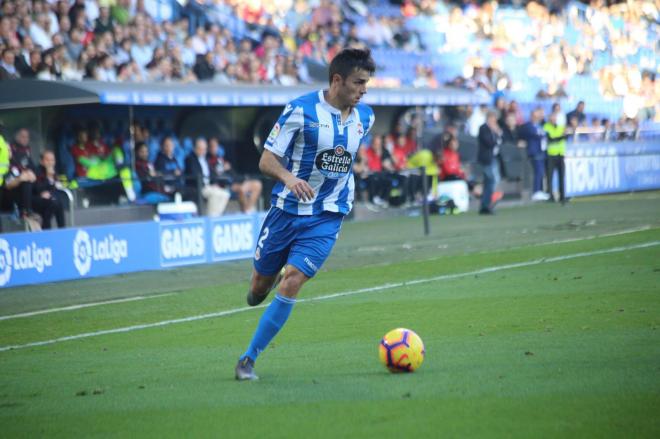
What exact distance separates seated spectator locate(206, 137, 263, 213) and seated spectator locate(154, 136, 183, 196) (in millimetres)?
954

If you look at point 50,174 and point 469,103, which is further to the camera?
point 469,103

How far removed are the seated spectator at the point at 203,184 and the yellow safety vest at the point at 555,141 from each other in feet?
31.3

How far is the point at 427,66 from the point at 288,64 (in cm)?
889

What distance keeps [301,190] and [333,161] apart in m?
0.55

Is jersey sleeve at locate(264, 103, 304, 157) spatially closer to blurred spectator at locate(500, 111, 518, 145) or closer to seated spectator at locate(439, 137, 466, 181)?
seated spectator at locate(439, 137, 466, 181)

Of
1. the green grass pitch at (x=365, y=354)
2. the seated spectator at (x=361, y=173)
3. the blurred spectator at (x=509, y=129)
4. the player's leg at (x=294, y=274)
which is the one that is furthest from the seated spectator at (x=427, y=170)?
the player's leg at (x=294, y=274)

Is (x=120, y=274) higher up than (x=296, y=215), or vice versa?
(x=296, y=215)

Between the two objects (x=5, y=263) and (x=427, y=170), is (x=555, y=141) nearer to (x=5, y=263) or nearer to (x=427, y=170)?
(x=427, y=170)

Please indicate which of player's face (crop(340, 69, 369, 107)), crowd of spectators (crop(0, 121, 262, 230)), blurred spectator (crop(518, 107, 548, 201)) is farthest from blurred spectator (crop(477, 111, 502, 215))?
player's face (crop(340, 69, 369, 107))

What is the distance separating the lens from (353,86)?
8.16m

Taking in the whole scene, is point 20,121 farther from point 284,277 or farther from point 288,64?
point 284,277

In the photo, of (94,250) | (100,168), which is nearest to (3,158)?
(94,250)

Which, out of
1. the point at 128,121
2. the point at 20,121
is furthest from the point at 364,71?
the point at 128,121

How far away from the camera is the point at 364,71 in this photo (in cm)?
813
